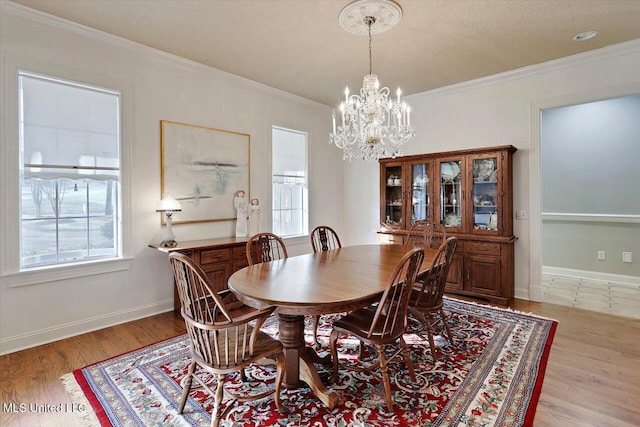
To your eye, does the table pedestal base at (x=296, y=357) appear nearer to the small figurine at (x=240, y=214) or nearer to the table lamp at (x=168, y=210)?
the table lamp at (x=168, y=210)

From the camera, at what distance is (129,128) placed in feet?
10.7

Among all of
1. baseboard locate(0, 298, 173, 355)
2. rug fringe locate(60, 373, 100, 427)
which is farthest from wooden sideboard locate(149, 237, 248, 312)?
rug fringe locate(60, 373, 100, 427)

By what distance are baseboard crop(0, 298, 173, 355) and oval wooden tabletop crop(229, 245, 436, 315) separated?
1726mm

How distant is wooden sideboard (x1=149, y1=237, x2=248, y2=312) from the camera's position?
3.32 m

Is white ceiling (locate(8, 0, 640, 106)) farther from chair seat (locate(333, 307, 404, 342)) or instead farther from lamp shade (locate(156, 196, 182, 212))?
chair seat (locate(333, 307, 404, 342))

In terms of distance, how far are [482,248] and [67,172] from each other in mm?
Result: 4454

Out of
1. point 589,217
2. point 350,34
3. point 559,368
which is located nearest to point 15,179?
point 350,34

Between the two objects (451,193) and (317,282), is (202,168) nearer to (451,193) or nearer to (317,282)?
(317,282)

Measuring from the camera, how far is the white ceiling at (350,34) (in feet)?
8.57

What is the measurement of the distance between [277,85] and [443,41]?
2191mm

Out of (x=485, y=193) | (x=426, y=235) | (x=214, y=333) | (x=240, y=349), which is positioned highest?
(x=485, y=193)

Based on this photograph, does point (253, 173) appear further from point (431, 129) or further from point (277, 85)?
point (431, 129)

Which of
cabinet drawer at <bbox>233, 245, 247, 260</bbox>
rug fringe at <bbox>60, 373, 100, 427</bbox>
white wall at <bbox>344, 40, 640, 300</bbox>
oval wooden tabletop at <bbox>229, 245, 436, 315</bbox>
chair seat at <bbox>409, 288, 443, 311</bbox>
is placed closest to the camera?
oval wooden tabletop at <bbox>229, 245, 436, 315</bbox>

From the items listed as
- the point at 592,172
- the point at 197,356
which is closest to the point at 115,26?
the point at 197,356
